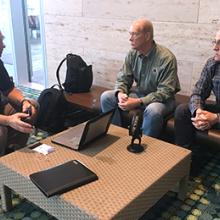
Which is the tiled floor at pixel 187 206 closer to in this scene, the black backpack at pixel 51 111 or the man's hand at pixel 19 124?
the man's hand at pixel 19 124

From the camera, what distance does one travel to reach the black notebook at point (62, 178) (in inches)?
53.2

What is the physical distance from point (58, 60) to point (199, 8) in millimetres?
1808

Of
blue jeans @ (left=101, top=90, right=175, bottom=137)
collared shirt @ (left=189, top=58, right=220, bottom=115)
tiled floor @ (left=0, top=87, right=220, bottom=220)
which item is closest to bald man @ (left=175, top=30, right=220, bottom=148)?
collared shirt @ (left=189, top=58, right=220, bottom=115)

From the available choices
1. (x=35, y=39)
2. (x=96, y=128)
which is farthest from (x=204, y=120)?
(x=35, y=39)

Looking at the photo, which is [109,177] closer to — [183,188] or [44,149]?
[44,149]

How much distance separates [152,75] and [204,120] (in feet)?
2.04

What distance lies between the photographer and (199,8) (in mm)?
2543

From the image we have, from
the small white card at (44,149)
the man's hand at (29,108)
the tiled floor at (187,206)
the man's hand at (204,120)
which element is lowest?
the tiled floor at (187,206)

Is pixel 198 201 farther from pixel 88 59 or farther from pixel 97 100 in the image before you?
pixel 88 59

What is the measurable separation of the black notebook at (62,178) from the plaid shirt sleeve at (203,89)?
3.24 ft

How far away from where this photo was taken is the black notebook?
135 centimetres

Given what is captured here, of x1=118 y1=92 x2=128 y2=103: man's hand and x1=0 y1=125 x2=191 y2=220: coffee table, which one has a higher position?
x1=118 y1=92 x2=128 y2=103: man's hand

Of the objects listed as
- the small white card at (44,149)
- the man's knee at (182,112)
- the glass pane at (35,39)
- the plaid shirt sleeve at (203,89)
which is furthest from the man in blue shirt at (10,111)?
the glass pane at (35,39)

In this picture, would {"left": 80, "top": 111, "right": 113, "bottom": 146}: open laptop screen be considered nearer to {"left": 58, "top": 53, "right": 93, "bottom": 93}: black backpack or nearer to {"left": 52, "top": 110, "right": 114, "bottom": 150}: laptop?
{"left": 52, "top": 110, "right": 114, "bottom": 150}: laptop
